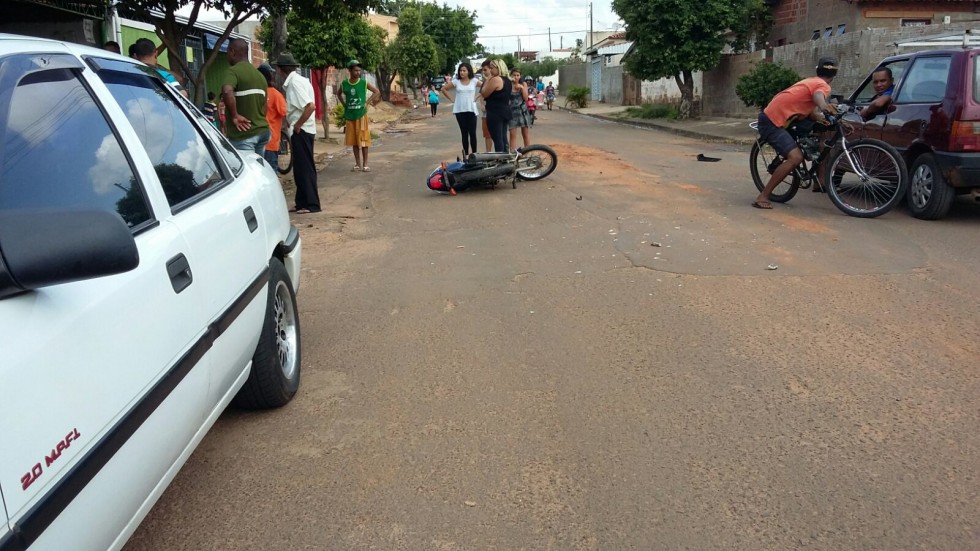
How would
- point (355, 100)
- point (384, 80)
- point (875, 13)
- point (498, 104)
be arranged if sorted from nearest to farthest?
point (498, 104)
point (355, 100)
point (875, 13)
point (384, 80)

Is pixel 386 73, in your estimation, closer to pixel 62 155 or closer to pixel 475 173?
pixel 475 173

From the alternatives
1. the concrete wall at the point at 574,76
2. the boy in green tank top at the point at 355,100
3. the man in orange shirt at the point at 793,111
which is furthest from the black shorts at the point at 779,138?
the concrete wall at the point at 574,76

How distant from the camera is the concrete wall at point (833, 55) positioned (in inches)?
787

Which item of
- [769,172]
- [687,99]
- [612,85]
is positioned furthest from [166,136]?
[612,85]

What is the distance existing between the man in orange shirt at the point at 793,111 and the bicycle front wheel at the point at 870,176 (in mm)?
409

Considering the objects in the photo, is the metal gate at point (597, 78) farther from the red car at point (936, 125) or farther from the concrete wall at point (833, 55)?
the red car at point (936, 125)

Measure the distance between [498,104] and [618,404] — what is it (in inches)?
335

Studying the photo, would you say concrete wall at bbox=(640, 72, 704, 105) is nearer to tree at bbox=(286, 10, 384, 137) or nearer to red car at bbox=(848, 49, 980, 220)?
tree at bbox=(286, 10, 384, 137)

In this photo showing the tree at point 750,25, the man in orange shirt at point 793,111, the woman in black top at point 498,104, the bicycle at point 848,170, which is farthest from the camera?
the tree at point 750,25

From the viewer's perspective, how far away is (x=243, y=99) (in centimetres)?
930

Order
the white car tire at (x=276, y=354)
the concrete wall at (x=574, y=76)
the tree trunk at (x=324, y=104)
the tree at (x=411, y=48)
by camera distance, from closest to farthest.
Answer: the white car tire at (x=276, y=354), the tree trunk at (x=324, y=104), the tree at (x=411, y=48), the concrete wall at (x=574, y=76)

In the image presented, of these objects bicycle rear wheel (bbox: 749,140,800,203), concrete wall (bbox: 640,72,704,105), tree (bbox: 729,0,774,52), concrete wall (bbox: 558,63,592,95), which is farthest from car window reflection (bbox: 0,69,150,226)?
concrete wall (bbox: 558,63,592,95)

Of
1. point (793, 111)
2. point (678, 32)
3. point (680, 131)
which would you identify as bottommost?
point (680, 131)

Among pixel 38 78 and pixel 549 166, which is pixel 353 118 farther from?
pixel 38 78
